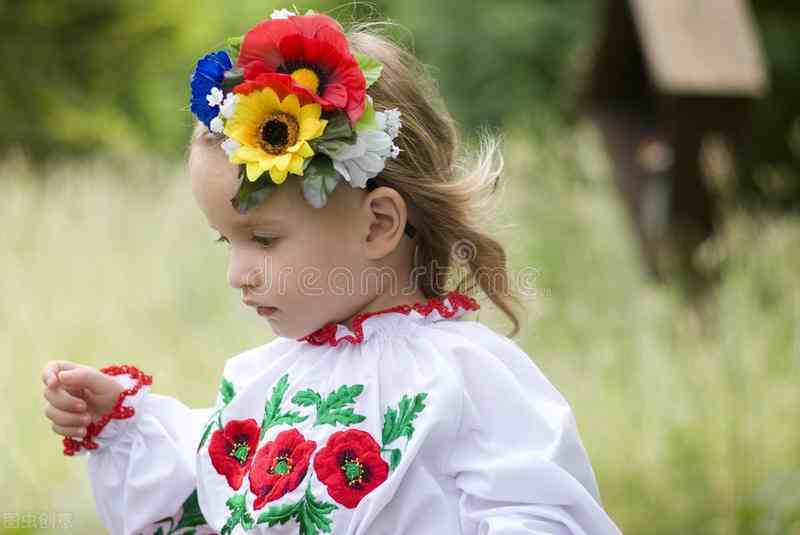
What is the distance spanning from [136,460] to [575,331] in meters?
3.57

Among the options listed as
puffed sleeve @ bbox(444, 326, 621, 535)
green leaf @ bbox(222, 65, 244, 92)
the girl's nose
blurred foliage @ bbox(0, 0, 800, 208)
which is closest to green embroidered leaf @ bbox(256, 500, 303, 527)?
puffed sleeve @ bbox(444, 326, 621, 535)

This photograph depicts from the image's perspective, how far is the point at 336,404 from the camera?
6.10ft

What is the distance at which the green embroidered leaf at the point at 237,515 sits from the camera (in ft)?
6.08

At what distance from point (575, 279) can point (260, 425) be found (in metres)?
4.25

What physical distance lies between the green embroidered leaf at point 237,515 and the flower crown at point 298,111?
20.5 inches

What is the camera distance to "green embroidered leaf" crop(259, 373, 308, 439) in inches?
74.0

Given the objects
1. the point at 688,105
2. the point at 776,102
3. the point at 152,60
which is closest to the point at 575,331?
the point at 688,105

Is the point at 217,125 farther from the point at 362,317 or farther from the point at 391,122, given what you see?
the point at 362,317

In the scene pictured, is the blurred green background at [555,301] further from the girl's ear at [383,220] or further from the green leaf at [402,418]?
the green leaf at [402,418]

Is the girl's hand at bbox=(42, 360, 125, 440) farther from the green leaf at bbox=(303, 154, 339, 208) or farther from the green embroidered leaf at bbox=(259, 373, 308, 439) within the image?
the green leaf at bbox=(303, 154, 339, 208)

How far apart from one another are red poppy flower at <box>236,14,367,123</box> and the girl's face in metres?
0.15

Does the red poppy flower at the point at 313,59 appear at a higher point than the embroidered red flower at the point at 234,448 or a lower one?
higher

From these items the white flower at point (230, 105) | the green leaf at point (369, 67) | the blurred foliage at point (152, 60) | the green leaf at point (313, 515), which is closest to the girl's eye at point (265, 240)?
the white flower at point (230, 105)

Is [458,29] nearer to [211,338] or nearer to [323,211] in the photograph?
[211,338]
